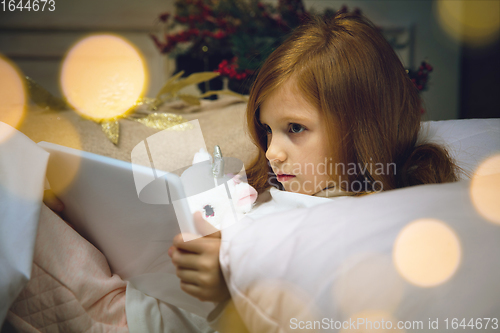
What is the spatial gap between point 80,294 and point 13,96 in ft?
2.12

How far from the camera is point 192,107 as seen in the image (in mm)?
933

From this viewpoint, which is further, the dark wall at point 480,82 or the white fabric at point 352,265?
the dark wall at point 480,82

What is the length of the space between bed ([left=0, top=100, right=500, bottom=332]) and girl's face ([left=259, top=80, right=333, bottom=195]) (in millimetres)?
200

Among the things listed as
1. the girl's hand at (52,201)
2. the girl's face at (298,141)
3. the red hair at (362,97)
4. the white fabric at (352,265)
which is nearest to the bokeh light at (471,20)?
the red hair at (362,97)

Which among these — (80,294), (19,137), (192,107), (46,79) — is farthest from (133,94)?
(46,79)

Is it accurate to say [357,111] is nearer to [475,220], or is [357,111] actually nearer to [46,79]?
[475,220]

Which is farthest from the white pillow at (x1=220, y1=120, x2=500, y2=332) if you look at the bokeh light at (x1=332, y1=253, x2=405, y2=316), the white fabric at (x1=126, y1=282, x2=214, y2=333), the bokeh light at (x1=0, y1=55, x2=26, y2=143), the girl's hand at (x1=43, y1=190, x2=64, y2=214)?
the bokeh light at (x1=0, y1=55, x2=26, y2=143)

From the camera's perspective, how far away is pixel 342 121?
20.1 inches

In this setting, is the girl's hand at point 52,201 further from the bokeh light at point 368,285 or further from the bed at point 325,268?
the bokeh light at point 368,285

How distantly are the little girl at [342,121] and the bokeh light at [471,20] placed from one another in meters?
1.01

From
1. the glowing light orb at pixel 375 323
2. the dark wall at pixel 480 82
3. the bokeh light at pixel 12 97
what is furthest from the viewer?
the dark wall at pixel 480 82

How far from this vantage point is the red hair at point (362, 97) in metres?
0.51

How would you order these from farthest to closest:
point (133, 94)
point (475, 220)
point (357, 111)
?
point (133, 94) → point (357, 111) → point (475, 220)

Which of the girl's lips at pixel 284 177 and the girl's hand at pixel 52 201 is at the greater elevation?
the girl's hand at pixel 52 201
